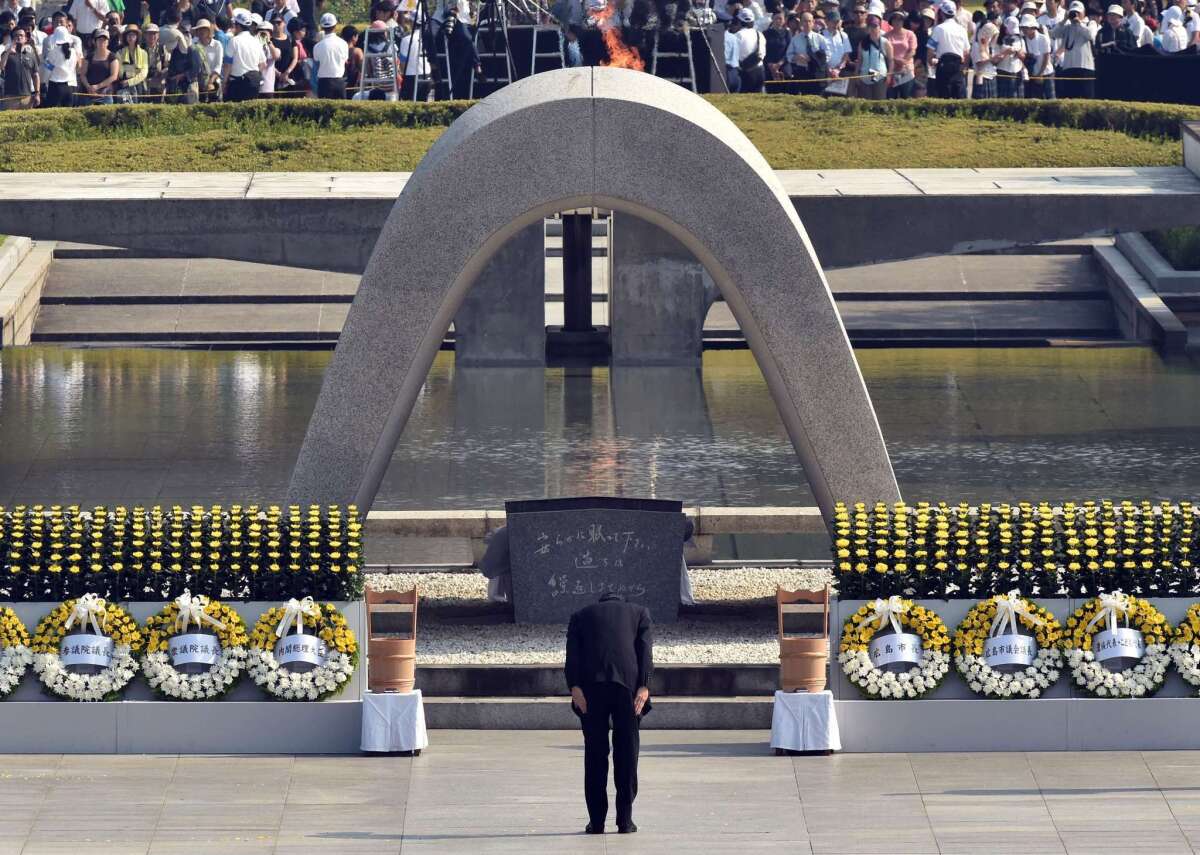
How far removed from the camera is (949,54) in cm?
3653

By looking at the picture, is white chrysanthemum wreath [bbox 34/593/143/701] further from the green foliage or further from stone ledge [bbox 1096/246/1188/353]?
the green foliage

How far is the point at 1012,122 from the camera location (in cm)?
3453

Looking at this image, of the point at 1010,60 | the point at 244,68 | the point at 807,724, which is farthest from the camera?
the point at 1010,60

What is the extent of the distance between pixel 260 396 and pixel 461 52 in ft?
30.2

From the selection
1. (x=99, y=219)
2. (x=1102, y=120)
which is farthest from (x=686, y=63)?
(x=99, y=219)

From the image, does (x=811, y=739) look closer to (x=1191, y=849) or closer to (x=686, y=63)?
(x=1191, y=849)

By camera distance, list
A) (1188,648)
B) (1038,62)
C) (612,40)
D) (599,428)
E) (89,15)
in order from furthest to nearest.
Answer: (89,15)
(1038,62)
(612,40)
(599,428)
(1188,648)

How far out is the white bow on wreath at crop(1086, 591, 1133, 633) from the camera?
1460 cm

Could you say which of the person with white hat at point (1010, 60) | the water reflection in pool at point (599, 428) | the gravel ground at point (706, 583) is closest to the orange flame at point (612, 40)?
the water reflection in pool at point (599, 428)

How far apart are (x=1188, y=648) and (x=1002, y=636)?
3.73 ft

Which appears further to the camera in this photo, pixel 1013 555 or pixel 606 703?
pixel 1013 555

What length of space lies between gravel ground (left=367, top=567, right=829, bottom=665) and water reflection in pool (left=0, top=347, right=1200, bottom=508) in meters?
4.39

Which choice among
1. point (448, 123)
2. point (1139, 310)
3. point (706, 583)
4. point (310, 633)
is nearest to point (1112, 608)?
point (706, 583)

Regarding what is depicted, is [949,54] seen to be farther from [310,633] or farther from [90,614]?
[90,614]
